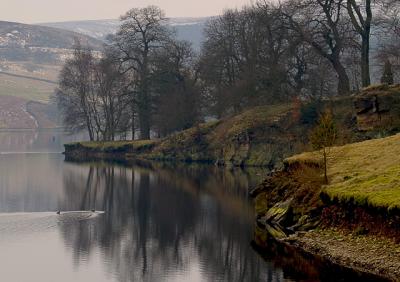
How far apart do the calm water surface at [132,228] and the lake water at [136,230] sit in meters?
0.06

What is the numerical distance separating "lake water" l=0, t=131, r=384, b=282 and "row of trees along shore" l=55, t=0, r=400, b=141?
1741 cm

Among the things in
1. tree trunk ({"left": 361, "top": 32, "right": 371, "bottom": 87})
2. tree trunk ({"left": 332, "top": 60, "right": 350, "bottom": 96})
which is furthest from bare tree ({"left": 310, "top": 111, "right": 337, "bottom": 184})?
tree trunk ({"left": 332, "top": 60, "right": 350, "bottom": 96})

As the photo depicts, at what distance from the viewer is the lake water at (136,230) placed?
134 ft

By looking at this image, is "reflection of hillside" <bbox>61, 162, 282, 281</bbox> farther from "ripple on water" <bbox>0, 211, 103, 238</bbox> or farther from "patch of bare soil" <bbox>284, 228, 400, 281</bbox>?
"patch of bare soil" <bbox>284, 228, 400, 281</bbox>

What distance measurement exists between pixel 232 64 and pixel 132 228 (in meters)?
61.8

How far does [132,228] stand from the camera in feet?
179

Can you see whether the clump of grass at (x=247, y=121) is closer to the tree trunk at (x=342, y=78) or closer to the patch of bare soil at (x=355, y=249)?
the tree trunk at (x=342, y=78)

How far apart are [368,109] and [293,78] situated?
2999cm

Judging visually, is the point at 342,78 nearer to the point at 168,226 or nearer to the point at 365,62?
the point at 365,62

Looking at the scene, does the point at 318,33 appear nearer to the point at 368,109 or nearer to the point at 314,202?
the point at 368,109

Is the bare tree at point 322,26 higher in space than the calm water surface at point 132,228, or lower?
higher

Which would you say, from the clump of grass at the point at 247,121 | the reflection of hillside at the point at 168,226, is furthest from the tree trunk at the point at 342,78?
the reflection of hillside at the point at 168,226

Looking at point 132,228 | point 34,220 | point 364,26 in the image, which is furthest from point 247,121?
point 132,228

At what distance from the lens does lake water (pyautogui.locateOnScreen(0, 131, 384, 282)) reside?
1603 inches
